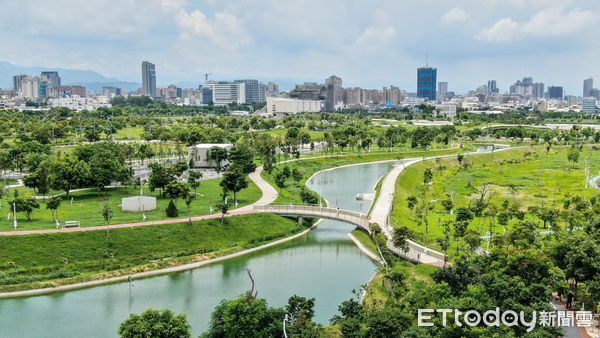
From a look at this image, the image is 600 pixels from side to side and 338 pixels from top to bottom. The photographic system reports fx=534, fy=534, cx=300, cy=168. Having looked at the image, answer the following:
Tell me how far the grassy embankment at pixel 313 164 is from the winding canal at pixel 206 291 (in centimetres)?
993

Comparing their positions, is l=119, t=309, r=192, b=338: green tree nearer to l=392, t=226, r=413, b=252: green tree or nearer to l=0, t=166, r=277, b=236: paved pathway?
l=0, t=166, r=277, b=236: paved pathway

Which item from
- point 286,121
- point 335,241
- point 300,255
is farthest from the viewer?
point 286,121

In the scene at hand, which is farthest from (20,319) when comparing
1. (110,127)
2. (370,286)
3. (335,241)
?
(110,127)

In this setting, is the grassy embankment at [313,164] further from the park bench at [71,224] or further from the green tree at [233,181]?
Answer: the park bench at [71,224]

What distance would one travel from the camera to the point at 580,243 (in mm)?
23234

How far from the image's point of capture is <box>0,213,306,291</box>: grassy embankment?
87.2 ft

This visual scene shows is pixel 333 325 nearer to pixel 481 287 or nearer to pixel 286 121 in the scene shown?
pixel 481 287

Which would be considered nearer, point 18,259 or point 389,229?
point 18,259

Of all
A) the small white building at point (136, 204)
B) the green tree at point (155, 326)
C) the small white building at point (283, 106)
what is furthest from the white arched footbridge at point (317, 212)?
the small white building at point (283, 106)

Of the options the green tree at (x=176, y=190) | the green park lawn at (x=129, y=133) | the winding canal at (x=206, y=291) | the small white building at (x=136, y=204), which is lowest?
the winding canal at (x=206, y=291)

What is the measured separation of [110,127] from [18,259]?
59.9 metres

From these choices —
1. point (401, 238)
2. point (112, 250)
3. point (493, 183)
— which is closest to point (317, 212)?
point (401, 238)

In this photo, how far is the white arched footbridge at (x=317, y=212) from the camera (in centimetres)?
3584

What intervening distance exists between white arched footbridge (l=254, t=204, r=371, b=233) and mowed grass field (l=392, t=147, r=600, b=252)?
242 cm
